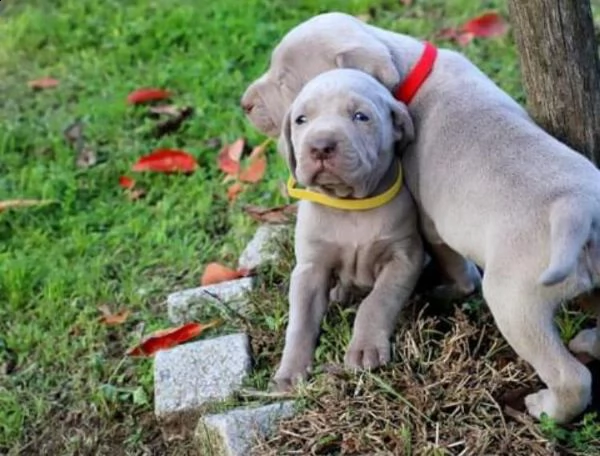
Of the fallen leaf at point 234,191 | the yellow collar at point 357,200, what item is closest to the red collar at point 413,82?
the yellow collar at point 357,200

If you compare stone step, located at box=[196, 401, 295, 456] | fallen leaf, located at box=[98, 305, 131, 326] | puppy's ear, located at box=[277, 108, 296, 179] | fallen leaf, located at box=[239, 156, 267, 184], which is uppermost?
puppy's ear, located at box=[277, 108, 296, 179]

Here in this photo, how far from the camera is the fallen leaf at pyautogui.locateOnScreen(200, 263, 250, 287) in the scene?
4400mm

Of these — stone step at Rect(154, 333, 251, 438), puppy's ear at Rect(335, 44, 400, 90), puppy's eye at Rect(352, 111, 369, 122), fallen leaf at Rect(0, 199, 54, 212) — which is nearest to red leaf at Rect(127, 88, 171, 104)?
fallen leaf at Rect(0, 199, 54, 212)

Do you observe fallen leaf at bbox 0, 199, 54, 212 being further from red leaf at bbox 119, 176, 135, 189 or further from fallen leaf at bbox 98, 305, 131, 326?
fallen leaf at bbox 98, 305, 131, 326

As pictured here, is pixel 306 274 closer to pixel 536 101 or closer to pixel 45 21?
pixel 536 101

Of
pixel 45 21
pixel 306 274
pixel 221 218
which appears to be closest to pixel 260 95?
pixel 306 274

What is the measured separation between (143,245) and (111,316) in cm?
47

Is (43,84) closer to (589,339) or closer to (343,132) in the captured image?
(343,132)

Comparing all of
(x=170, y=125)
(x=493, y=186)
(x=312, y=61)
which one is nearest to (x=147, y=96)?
(x=170, y=125)

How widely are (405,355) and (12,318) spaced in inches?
62.0

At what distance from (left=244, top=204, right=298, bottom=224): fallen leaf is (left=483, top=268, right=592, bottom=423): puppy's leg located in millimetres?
1417

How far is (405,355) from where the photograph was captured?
3506 millimetres

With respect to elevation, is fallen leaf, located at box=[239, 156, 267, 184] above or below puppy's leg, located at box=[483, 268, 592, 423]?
below

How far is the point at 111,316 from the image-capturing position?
440cm
